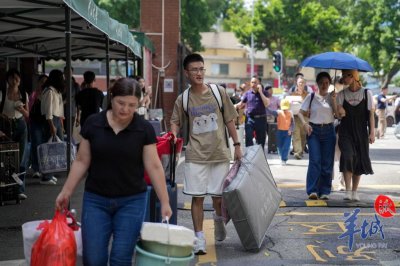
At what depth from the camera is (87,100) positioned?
14.4 m

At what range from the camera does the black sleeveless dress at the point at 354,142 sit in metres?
10.5

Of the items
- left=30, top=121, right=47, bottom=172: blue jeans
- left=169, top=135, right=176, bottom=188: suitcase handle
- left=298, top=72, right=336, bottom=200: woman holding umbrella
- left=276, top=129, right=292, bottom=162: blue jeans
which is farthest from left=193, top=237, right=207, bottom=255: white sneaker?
left=276, top=129, right=292, bottom=162: blue jeans

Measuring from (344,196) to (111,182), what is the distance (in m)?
6.75

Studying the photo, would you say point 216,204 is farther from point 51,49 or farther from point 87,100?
point 51,49

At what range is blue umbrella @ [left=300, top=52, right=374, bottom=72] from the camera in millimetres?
10344

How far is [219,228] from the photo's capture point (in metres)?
8.03

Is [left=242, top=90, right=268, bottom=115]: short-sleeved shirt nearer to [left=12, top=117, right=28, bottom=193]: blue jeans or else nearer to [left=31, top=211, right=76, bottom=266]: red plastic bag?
[left=12, top=117, right=28, bottom=193]: blue jeans

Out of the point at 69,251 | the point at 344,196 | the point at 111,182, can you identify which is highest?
the point at 111,182

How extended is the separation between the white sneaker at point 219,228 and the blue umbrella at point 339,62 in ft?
10.5

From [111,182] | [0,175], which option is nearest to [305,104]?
[0,175]

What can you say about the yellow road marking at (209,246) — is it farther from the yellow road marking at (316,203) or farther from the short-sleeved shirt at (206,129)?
the yellow road marking at (316,203)

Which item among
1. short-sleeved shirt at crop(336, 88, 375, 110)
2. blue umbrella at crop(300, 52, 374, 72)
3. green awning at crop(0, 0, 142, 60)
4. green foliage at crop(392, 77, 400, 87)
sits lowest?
green foliage at crop(392, 77, 400, 87)

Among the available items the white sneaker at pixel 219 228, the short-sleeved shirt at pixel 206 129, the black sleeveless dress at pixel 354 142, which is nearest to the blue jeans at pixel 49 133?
the black sleeveless dress at pixel 354 142

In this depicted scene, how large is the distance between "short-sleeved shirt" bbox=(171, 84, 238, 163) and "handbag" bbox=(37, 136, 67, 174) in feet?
14.3
